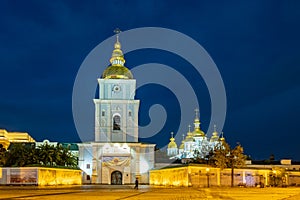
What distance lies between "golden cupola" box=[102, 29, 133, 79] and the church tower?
0.15 meters

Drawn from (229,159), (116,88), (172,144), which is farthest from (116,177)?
(172,144)

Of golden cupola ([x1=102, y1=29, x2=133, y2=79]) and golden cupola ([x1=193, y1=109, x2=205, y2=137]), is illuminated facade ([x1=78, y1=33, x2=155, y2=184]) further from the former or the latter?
golden cupola ([x1=193, y1=109, x2=205, y2=137])

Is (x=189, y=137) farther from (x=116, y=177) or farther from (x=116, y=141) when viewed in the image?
(x=116, y=177)

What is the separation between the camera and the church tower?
66875 mm

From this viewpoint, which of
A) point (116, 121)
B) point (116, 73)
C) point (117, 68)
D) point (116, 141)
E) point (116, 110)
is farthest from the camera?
point (117, 68)

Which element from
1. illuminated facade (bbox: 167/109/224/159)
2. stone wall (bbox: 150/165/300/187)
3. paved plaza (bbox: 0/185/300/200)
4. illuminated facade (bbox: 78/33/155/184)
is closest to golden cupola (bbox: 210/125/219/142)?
illuminated facade (bbox: 167/109/224/159)

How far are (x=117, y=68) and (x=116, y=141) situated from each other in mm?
11027

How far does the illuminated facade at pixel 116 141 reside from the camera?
6344 cm

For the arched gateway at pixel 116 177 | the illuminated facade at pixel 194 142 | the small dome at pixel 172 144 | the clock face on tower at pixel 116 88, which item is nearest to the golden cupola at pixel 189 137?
the illuminated facade at pixel 194 142

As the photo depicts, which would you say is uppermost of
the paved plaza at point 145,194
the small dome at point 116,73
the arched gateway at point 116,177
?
the small dome at point 116,73

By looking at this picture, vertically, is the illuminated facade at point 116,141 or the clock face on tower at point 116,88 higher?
the clock face on tower at point 116,88

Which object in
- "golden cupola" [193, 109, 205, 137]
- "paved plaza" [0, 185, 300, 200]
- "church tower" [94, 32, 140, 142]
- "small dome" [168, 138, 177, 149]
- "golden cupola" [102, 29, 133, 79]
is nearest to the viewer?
"paved plaza" [0, 185, 300, 200]

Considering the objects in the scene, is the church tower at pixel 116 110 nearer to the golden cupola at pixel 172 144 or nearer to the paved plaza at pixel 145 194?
the golden cupola at pixel 172 144

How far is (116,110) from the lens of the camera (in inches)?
2657
